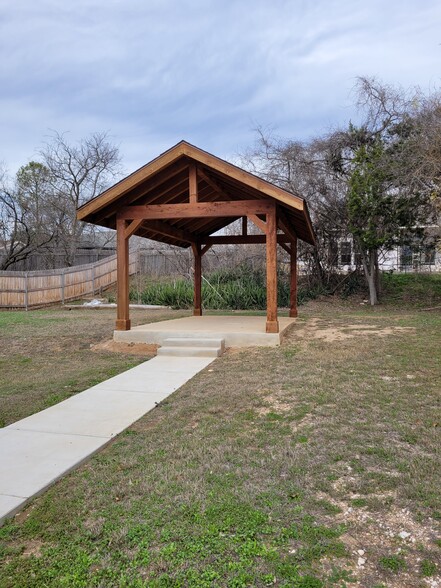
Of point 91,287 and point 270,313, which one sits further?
point 91,287

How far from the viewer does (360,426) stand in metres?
3.61

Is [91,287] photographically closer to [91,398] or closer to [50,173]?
[50,173]

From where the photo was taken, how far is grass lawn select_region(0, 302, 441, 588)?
6.38ft

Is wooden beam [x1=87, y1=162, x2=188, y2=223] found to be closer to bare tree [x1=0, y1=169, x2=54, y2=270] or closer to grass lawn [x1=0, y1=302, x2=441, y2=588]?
grass lawn [x1=0, y1=302, x2=441, y2=588]

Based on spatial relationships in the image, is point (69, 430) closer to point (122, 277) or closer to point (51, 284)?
point (122, 277)

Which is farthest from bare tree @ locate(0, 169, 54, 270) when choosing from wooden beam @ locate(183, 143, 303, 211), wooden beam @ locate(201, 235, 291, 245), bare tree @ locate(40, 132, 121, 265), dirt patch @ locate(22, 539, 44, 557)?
dirt patch @ locate(22, 539, 44, 557)

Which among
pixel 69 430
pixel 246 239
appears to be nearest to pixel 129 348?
pixel 69 430

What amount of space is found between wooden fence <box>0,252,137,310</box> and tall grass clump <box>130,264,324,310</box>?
9.23ft

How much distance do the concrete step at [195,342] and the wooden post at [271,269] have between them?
3.16 ft

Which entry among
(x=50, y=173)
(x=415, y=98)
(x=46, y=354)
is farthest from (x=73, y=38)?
(x=50, y=173)

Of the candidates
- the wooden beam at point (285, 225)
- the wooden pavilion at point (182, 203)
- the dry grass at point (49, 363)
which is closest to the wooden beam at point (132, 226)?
the wooden pavilion at point (182, 203)

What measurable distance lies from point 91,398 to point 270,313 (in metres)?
3.90

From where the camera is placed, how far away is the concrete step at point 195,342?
736 centimetres

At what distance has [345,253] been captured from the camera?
16828 millimetres
